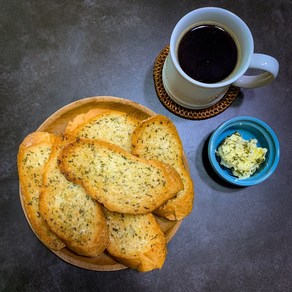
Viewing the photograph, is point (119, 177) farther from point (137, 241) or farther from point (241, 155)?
point (241, 155)

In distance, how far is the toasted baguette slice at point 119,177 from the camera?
90cm

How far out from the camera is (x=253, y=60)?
34.2 inches

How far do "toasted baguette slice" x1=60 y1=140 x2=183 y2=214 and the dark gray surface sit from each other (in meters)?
0.22

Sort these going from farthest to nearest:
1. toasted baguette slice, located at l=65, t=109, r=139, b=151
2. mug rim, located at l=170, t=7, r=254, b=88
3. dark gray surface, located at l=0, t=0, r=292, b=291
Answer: dark gray surface, located at l=0, t=0, r=292, b=291 → toasted baguette slice, located at l=65, t=109, r=139, b=151 → mug rim, located at l=170, t=7, r=254, b=88

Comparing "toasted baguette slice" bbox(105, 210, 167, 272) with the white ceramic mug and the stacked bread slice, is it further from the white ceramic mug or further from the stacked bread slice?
the white ceramic mug

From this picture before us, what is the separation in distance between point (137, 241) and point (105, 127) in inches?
10.7

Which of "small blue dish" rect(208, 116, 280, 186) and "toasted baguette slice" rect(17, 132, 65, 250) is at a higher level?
"small blue dish" rect(208, 116, 280, 186)

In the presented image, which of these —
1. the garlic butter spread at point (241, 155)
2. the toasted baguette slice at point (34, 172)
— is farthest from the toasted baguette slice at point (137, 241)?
the garlic butter spread at point (241, 155)

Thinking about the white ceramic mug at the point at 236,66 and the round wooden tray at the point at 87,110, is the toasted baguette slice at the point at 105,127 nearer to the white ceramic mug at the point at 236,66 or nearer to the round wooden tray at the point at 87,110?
the round wooden tray at the point at 87,110

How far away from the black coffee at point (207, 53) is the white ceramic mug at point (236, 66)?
0.04ft

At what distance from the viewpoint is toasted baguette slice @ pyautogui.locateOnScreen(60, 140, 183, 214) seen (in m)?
0.90

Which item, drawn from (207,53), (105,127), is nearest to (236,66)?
(207,53)

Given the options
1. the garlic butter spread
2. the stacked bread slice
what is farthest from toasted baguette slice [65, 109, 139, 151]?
the garlic butter spread

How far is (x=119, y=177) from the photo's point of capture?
35.9 inches
